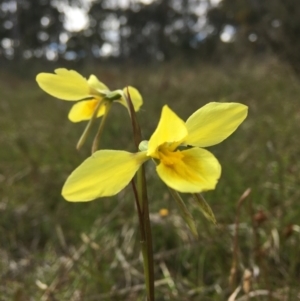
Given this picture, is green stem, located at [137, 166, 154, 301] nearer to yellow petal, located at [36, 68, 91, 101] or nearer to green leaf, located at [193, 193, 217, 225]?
green leaf, located at [193, 193, 217, 225]

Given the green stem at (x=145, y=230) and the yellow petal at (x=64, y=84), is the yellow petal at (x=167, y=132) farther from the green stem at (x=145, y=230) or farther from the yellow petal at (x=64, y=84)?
the yellow petal at (x=64, y=84)

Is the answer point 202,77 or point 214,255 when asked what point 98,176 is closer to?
point 214,255

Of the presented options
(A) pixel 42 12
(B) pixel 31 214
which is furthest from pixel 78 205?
(A) pixel 42 12

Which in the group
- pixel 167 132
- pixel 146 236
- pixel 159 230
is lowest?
pixel 159 230

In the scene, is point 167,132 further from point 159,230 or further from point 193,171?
point 159,230

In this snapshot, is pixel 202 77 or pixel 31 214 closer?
pixel 31 214

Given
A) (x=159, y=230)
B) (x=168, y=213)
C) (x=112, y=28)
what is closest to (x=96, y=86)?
(x=168, y=213)
